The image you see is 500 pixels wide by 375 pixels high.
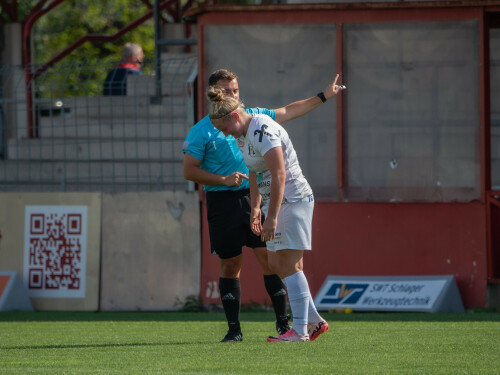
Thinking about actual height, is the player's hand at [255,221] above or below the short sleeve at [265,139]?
below

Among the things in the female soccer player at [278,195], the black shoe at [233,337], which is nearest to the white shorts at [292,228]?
the female soccer player at [278,195]

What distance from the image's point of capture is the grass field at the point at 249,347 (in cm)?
587

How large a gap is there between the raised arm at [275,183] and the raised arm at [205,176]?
2.24ft

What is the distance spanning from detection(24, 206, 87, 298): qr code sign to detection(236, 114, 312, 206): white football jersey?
543cm

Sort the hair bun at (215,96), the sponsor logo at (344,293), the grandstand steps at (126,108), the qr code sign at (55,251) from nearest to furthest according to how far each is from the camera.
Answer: the hair bun at (215,96) → the sponsor logo at (344,293) → the qr code sign at (55,251) → the grandstand steps at (126,108)

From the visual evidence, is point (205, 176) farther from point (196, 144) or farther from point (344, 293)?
point (344, 293)

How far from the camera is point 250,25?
1192cm

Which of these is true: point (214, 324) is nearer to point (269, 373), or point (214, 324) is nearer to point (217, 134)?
point (217, 134)

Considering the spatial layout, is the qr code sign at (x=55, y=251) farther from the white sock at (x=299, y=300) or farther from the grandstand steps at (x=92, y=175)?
the white sock at (x=299, y=300)

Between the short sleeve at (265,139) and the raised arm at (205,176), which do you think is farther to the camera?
the raised arm at (205,176)

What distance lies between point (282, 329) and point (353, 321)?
84.8 inches

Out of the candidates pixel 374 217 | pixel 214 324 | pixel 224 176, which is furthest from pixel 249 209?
pixel 374 217

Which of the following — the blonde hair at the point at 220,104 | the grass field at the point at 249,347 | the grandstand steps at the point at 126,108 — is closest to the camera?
the grass field at the point at 249,347

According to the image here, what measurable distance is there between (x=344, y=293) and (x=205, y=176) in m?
4.05
